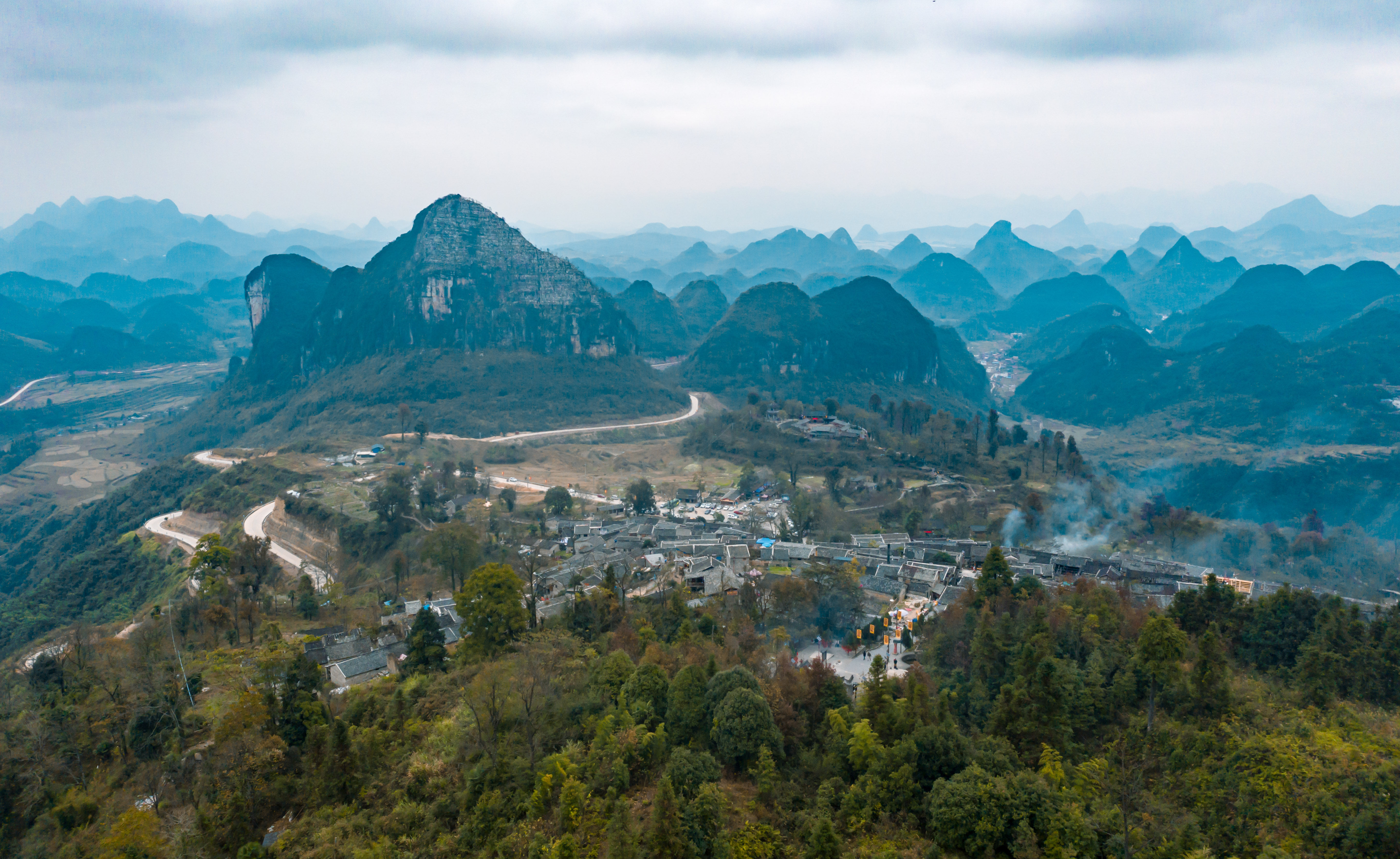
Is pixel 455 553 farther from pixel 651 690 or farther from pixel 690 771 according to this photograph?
pixel 690 771

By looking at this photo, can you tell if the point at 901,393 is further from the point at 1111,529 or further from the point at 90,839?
the point at 90,839

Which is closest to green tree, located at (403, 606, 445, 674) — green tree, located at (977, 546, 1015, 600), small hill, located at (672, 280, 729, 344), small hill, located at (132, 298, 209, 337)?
green tree, located at (977, 546, 1015, 600)

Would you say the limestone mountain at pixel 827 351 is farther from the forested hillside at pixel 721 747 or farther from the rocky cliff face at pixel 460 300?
the forested hillside at pixel 721 747

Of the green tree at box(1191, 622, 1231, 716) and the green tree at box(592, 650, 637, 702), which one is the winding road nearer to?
the green tree at box(592, 650, 637, 702)

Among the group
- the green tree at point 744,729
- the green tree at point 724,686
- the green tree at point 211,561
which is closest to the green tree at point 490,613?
the green tree at point 724,686

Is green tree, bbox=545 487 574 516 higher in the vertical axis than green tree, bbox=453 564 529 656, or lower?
lower
